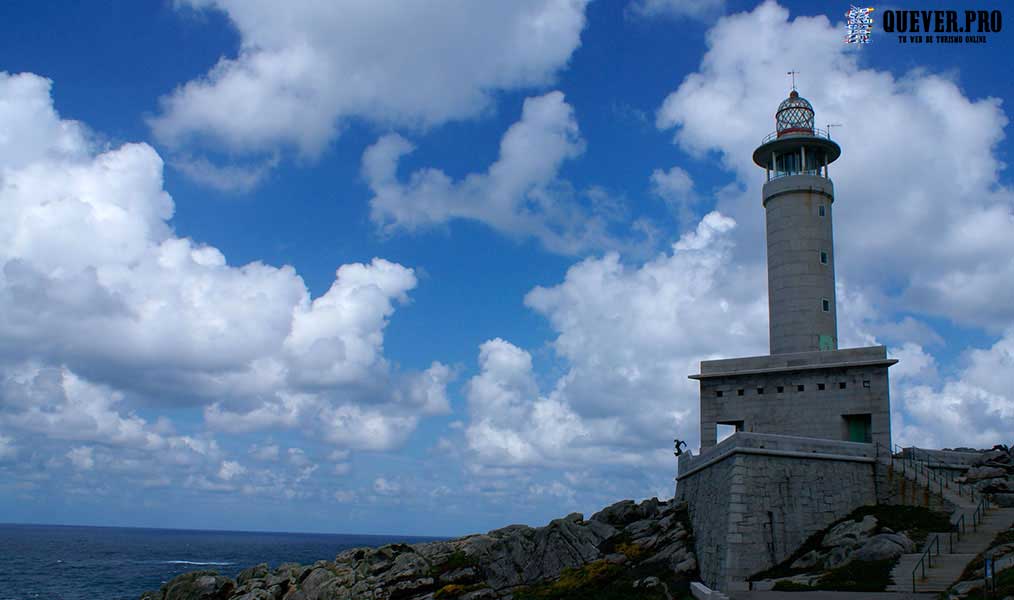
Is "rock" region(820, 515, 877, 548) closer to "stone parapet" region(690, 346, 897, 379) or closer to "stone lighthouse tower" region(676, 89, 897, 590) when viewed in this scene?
"stone lighthouse tower" region(676, 89, 897, 590)

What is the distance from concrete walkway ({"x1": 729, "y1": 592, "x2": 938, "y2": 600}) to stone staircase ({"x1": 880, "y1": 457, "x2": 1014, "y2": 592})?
50cm

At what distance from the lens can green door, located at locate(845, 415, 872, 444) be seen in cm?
3375

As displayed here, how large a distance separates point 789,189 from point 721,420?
11228mm

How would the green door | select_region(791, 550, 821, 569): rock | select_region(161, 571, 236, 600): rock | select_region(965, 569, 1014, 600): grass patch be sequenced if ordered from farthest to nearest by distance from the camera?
select_region(161, 571, 236, 600): rock, the green door, select_region(791, 550, 821, 569): rock, select_region(965, 569, 1014, 600): grass patch

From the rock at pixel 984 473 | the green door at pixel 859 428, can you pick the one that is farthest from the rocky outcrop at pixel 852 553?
the green door at pixel 859 428

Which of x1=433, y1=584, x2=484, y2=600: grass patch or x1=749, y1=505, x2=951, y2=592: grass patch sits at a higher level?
x1=749, y1=505, x2=951, y2=592: grass patch

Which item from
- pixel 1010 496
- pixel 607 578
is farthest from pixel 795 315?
pixel 607 578

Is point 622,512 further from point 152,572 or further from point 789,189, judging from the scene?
point 152,572

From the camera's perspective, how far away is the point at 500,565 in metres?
35.2

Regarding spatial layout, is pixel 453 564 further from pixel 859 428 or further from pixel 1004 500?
pixel 1004 500

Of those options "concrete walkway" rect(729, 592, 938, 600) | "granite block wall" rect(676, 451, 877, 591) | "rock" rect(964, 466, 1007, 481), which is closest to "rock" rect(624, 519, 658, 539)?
"granite block wall" rect(676, 451, 877, 591)

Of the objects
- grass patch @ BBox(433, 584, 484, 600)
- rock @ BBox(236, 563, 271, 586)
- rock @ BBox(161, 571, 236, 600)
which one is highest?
grass patch @ BBox(433, 584, 484, 600)

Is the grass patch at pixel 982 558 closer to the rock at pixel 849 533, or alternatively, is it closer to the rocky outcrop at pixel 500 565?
the rock at pixel 849 533

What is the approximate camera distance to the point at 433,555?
132ft
